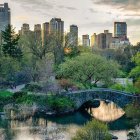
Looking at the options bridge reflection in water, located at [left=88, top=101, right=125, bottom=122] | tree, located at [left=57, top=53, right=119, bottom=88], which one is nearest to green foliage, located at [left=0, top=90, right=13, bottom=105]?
bridge reflection in water, located at [left=88, top=101, right=125, bottom=122]

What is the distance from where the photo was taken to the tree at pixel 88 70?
197 ft

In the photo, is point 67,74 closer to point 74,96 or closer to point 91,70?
point 91,70

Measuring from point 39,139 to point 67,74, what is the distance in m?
27.9

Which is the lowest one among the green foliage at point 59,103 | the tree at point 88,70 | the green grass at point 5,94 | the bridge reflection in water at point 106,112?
the bridge reflection in water at point 106,112

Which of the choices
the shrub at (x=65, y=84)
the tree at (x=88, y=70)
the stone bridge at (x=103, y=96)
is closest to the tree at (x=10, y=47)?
the tree at (x=88, y=70)

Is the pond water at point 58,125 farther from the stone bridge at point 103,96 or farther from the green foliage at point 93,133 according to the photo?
the green foliage at point 93,133

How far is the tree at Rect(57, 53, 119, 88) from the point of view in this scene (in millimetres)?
60000

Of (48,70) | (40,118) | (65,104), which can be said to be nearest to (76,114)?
(65,104)

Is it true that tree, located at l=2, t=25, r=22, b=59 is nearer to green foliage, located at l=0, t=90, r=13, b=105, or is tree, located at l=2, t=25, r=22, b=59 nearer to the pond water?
green foliage, located at l=0, t=90, r=13, b=105

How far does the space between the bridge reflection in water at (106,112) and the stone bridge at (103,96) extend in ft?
4.79

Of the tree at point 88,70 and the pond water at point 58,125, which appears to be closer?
the pond water at point 58,125

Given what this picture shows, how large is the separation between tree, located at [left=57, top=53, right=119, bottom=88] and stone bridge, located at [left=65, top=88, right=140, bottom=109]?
25.0 feet

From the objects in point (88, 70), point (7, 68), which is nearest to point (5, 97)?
point (7, 68)

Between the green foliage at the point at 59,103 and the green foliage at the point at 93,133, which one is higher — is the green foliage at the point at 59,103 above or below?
below
